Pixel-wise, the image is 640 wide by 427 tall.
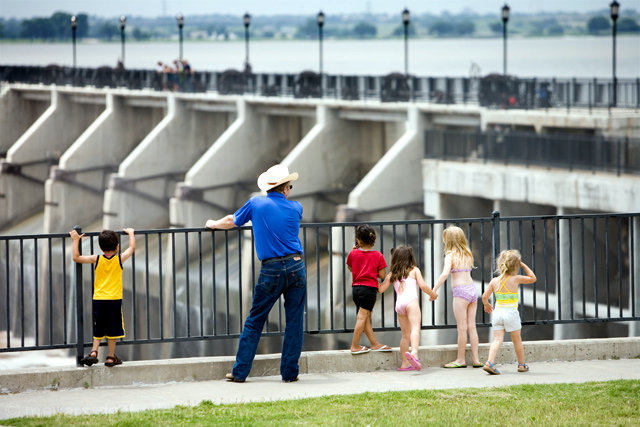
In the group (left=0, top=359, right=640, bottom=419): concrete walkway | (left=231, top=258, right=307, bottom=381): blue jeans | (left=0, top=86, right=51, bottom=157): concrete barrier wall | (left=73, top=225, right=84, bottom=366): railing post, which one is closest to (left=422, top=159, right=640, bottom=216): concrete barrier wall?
(left=0, top=359, right=640, bottom=419): concrete walkway

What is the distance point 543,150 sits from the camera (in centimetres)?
2814

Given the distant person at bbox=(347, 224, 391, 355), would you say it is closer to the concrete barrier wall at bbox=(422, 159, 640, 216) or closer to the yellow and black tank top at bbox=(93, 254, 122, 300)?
the yellow and black tank top at bbox=(93, 254, 122, 300)

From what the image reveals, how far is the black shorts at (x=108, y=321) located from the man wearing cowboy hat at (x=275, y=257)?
3.47ft

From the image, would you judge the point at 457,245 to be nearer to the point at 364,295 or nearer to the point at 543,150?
the point at 364,295

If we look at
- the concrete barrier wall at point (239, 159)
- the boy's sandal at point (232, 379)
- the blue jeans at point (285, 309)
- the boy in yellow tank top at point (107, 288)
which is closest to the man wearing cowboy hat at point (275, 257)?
the blue jeans at point (285, 309)

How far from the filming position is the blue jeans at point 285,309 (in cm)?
873

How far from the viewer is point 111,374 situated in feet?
29.7

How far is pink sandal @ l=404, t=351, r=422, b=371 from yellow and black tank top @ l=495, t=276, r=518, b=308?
0.84m

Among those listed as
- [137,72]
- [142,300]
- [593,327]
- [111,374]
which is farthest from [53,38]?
[111,374]

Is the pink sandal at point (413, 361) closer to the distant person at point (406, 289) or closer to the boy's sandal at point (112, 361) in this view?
the distant person at point (406, 289)

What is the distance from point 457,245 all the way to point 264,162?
34.4 m

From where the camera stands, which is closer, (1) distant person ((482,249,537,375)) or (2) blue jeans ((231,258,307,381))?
(2) blue jeans ((231,258,307,381))

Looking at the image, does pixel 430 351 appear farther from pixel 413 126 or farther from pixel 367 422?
pixel 413 126

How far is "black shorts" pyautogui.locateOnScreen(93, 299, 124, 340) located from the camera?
913 centimetres
